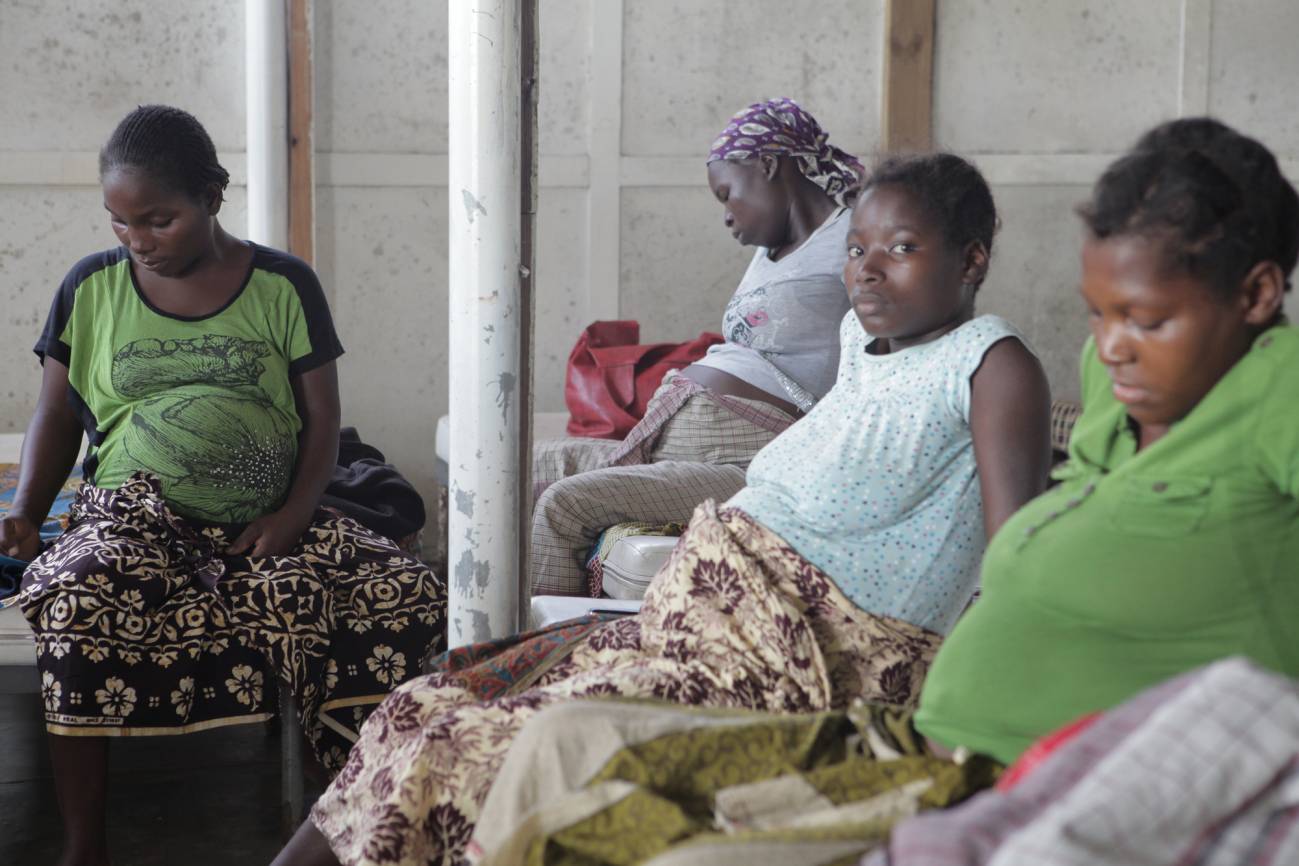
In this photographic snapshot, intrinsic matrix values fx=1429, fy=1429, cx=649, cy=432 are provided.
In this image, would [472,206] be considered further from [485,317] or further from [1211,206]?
[1211,206]

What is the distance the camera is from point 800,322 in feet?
12.4

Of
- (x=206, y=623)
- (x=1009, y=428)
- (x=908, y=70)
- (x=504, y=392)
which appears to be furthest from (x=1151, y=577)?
(x=908, y=70)

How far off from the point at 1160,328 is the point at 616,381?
333cm

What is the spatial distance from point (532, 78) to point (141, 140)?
3.43ft

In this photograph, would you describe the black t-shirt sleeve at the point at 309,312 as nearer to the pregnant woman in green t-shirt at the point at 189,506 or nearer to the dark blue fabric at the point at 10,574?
the pregnant woman in green t-shirt at the point at 189,506

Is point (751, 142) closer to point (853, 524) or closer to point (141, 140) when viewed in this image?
point (141, 140)

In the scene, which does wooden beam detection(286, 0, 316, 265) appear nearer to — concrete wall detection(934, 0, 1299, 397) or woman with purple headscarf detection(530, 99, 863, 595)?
woman with purple headscarf detection(530, 99, 863, 595)

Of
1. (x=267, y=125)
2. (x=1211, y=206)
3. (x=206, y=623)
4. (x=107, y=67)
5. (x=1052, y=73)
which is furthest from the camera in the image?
(x=1052, y=73)

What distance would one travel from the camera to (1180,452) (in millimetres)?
1509

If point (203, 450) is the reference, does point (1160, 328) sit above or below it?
above

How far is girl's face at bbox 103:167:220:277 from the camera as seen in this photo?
9.74 feet

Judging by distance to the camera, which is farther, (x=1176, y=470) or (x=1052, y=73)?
(x=1052, y=73)

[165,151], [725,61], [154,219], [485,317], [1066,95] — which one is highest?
[725,61]

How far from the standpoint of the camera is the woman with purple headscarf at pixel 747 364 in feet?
12.4
